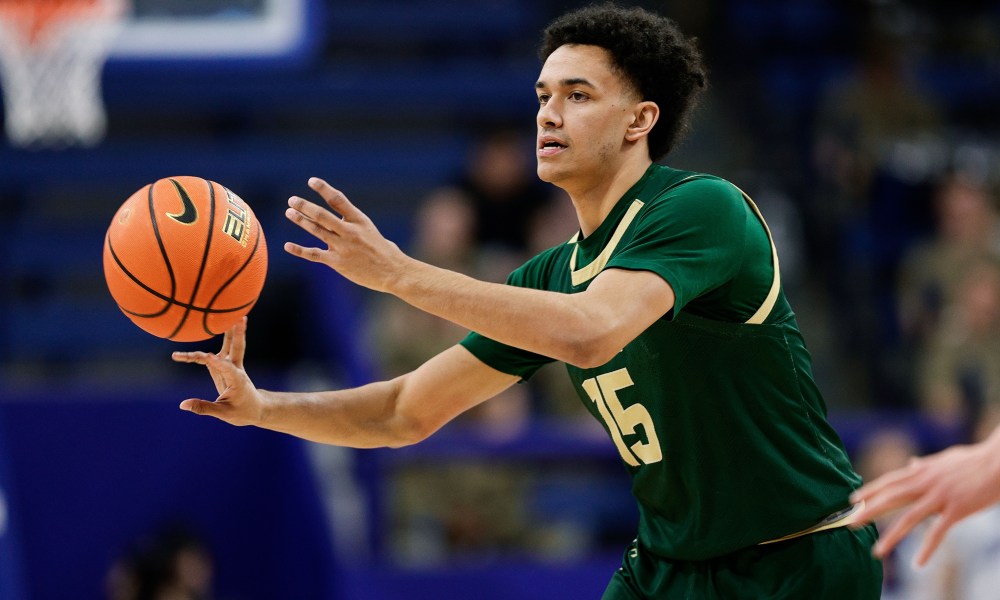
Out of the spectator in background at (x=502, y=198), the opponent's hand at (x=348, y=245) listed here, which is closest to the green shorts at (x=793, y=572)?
the opponent's hand at (x=348, y=245)

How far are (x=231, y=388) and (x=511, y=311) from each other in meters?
1.07

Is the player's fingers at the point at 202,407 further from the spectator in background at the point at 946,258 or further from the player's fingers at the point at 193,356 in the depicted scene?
the spectator in background at the point at 946,258

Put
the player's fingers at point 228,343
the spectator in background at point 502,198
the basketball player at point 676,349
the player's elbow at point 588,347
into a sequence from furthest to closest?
the spectator in background at point 502,198 → the player's fingers at point 228,343 → the basketball player at point 676,349 → the player's elbow at point 588,347

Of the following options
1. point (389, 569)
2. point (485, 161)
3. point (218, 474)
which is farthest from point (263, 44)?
point (389, 569)

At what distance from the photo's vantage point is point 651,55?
400cm

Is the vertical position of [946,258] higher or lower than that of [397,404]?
lower

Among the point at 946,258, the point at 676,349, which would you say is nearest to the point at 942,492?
the point at 676,349

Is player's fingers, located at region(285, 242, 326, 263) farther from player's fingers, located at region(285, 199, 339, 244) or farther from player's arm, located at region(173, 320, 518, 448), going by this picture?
player's arm, located at region(173, 320, 518, 448)

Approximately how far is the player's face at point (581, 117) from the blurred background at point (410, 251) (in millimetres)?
3785

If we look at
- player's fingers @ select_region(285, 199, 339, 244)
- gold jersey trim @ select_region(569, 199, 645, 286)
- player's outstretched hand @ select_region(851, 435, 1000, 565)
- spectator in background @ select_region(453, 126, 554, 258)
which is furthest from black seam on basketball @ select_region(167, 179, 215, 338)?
spectator in background @ select_region(453, 126, 554, 258)

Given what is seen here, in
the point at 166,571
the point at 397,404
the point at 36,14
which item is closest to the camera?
the point at 397,404

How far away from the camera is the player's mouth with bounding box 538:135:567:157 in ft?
12.8

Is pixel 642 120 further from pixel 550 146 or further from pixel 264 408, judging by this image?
pixel 264 408

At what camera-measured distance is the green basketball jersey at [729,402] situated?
3766mm
